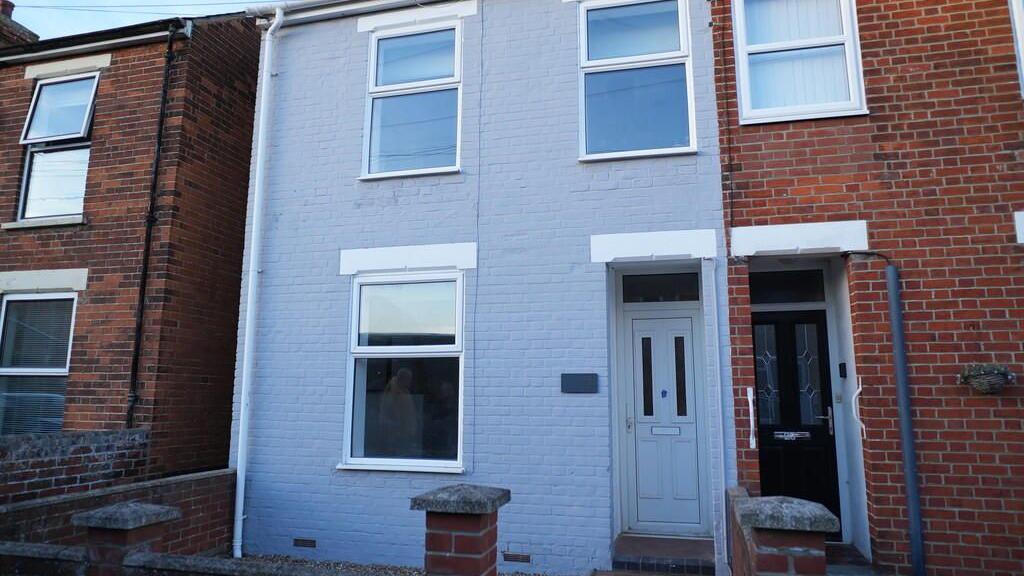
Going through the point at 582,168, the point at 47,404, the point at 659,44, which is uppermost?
the point at 659,44

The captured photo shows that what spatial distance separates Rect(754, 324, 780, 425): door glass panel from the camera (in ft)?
20.5

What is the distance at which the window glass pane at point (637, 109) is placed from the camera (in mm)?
6211

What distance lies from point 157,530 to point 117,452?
306cm

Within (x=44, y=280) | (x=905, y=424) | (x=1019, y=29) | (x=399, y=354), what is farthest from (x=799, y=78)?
(x=44, y=280)

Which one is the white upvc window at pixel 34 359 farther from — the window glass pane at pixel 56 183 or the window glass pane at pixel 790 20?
the window glass pane at pixel 790 20

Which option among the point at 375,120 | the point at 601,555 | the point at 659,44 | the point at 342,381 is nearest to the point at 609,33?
the point at 659,44

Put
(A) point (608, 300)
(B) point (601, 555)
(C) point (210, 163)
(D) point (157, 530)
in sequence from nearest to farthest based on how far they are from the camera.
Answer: (D) point (157, 530) < (B) point (601, 555) < (A) point (608, 300) < (C) point (210, 163)

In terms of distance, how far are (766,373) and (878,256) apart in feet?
4.77

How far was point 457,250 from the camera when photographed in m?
6.38

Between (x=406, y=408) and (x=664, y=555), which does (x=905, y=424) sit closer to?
(x=664, y=555)

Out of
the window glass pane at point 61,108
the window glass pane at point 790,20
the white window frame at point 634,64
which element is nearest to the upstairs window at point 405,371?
the white window frame at point 634,64

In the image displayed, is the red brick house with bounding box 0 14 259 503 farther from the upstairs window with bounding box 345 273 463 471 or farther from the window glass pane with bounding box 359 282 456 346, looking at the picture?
the window glass pane with bounding box 359 282 456 346

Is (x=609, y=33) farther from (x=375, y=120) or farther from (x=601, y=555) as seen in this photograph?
(x=601, y=555)

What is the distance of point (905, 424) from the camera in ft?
16.8
